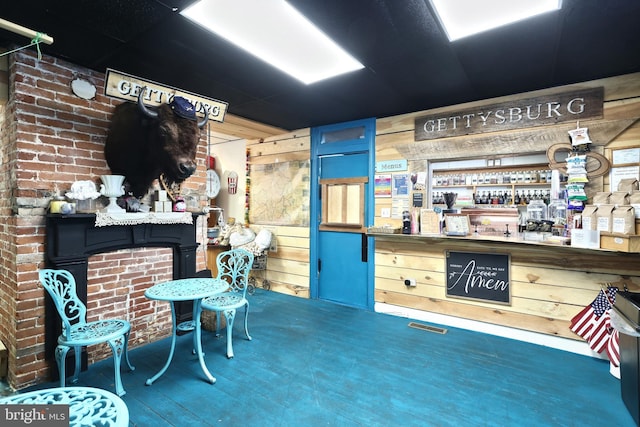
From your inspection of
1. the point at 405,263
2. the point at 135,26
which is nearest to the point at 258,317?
the point at 405,263

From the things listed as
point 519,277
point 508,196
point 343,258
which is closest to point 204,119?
point 343,258

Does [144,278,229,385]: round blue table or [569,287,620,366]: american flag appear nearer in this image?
[144,278,229,385]: round blue table

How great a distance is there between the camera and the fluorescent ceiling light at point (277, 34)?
1.94 metres

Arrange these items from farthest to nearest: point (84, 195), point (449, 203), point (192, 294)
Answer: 1. point (449, 203)
2. point (84, 195)
3. point (192, 294)

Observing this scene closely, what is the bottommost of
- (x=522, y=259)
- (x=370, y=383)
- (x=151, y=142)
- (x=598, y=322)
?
(x=370, y=383)

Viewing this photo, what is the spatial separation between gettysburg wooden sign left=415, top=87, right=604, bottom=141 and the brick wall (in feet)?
10.9

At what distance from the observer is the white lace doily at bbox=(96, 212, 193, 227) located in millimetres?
2535

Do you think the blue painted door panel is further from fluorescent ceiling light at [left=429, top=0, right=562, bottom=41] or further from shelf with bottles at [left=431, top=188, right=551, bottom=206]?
fluorescent ceiling light at [left=429, top=0, right=562, bottom=41]

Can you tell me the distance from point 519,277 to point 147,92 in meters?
3.91

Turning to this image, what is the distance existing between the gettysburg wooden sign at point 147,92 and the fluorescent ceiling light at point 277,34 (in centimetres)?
78

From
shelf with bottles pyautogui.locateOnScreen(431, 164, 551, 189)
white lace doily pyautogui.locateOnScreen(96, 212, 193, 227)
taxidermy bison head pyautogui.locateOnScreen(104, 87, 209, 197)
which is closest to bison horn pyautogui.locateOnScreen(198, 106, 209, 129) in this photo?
taxidermy bison head pyautogui.locateOnScreen(104, 87, 209, 197)

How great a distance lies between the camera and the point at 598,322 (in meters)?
2.70

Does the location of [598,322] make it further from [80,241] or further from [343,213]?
[80,241]

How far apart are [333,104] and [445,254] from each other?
2.16 m
